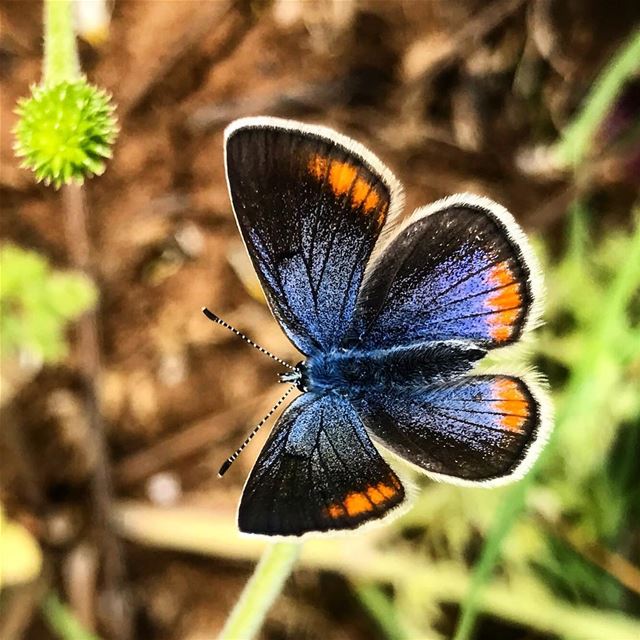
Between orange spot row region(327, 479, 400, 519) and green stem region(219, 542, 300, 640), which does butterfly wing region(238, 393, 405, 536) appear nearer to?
orange spot row region(327, 479, 400, 519)

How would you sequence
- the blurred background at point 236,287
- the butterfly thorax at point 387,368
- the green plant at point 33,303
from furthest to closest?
1. the blurred background at point 236,287
2. the green plant at point 33,303
3. the butterfly thorax at point 387,368

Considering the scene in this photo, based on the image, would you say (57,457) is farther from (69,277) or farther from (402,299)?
(402,299)

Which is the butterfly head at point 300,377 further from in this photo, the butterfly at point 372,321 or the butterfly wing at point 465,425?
the butterfly wing at point 465,425

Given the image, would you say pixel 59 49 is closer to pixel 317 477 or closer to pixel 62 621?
pixel 317 477

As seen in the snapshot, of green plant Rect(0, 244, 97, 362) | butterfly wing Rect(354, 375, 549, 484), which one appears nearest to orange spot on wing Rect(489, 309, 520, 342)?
butterfly wing Rect(354, 375, 549, 484)

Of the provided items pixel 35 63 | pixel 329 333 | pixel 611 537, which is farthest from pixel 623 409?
pixel 35 63

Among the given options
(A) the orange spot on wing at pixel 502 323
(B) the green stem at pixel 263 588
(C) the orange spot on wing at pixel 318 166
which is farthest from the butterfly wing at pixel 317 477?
(C) the orange spot on wing at pixel 318 166
